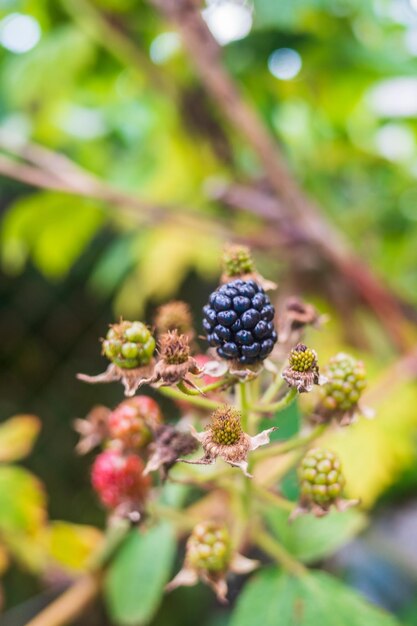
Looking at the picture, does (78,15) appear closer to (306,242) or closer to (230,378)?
(306,242)

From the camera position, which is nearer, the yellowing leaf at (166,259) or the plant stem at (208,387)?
the plant stem at (208,387)

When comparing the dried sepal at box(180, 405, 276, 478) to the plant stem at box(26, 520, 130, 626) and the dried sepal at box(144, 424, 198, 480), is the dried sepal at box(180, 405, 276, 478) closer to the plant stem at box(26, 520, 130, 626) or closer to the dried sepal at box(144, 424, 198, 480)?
the dried sepal at box(144, 424, 198, 480)

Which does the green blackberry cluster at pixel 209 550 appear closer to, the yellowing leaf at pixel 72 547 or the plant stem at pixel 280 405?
the plant stem at pixel 280 405

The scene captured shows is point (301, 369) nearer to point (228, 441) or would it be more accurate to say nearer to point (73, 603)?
point (228, 441)

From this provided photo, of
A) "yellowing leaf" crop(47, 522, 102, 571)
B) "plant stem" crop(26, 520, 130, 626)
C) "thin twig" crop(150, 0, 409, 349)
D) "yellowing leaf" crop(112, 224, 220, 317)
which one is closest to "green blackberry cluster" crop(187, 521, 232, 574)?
"plant stem" crop(26, 520, 130, 626)

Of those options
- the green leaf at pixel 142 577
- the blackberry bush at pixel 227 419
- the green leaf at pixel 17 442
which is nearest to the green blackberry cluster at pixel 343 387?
the blackberry bush at pixel 227 419

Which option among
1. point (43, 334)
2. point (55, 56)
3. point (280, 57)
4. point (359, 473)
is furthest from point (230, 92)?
point (43, 334)

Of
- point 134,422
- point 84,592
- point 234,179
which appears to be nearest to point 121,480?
point 134,422
